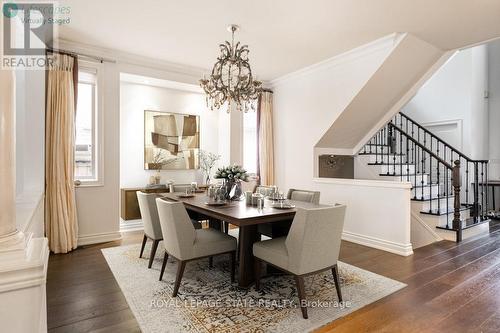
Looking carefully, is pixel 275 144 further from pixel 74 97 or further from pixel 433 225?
pixel 74 97

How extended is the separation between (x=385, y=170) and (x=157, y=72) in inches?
171

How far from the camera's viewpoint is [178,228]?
252cm

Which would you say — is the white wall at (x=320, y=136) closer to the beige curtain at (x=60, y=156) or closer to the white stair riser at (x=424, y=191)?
the white stair riser at (x=424, y=191)

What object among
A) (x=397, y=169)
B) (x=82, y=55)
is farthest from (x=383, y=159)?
(x=82, y=55)

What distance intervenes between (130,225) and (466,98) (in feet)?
23.6

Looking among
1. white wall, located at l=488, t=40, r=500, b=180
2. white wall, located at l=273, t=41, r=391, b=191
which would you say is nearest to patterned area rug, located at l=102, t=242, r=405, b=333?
white wall, located at l=273, t=41, r=391, b=191

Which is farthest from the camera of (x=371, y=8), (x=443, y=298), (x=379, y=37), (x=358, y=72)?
(x=358, y=72)

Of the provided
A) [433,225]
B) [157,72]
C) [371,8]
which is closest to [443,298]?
[433,225]

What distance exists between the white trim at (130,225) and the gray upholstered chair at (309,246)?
10.7 ft

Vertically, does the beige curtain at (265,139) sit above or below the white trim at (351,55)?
below

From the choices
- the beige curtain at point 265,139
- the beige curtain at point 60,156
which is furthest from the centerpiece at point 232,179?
the beige curtain at point 265,139

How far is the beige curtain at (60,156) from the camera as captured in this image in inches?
146

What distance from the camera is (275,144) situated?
19.3ft

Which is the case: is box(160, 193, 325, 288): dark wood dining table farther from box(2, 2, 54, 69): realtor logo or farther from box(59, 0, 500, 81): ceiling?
box(2, 2, 54, 69): realtor logo
